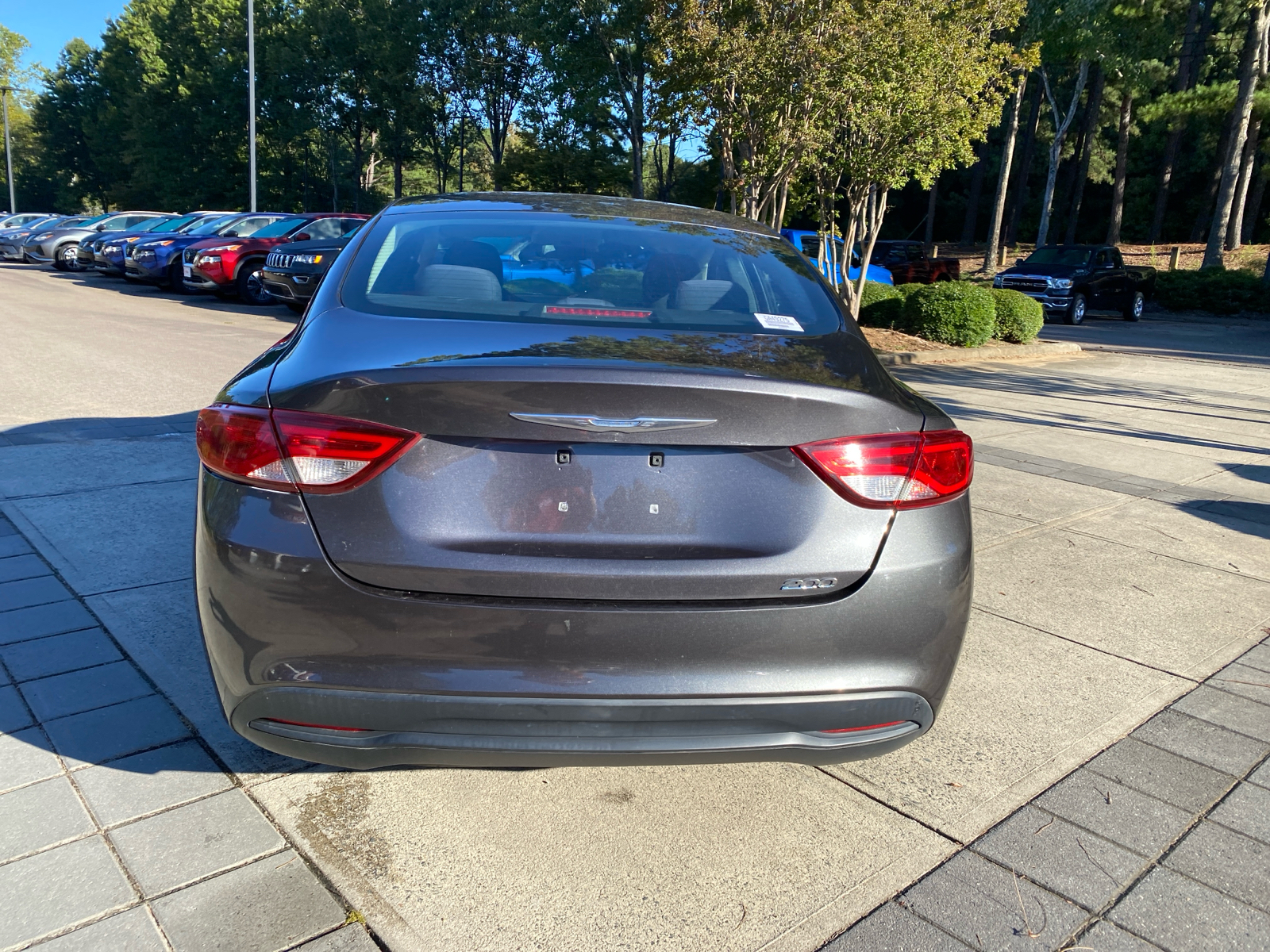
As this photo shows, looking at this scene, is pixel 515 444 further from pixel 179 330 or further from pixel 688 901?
pixel 179 330

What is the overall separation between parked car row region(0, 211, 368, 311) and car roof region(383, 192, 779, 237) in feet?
33.4

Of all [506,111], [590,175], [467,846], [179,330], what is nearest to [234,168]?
[506,111]

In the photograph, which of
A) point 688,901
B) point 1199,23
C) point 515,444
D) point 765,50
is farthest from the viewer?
point 1199,23

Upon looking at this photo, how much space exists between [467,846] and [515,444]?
1.14m

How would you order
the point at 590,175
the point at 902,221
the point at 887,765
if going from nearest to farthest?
the point at 887,765 → the point at 590,175 → the point at 902,221

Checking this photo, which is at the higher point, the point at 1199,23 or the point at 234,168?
the point at 1199,23

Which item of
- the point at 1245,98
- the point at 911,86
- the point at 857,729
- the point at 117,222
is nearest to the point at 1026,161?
the point at 1245,98

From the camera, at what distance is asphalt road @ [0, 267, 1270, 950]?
2354mm

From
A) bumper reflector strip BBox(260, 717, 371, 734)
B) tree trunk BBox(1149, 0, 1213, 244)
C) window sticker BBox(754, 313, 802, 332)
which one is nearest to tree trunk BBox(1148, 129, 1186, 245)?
tree trunk BBox(1149, 0, 1213, 244)

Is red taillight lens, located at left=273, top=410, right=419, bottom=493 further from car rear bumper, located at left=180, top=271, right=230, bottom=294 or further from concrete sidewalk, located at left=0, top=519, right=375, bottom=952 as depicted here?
car rear bumper, located at left=180, top=271, right=230, bottom=294

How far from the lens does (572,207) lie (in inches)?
143

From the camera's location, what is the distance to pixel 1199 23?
39.6 meters

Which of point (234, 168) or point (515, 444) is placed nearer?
point (515, 444)

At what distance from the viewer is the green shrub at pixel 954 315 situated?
47.3 feet
